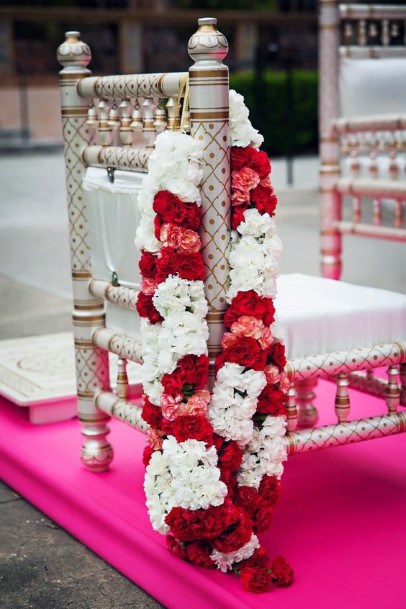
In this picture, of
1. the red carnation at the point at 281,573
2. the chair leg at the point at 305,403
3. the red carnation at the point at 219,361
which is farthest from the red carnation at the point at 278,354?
the chair leg at the point at 305,403

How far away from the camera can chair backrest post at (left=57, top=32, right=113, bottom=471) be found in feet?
9.35

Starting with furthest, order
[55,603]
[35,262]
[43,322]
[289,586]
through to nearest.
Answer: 1. [35,262]
2. [43,322]
3. [55,603]
4. [289,586]

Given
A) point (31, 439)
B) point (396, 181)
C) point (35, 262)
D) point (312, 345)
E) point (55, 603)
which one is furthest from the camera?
point (35, 262)

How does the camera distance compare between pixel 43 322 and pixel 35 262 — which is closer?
pixel 43 322

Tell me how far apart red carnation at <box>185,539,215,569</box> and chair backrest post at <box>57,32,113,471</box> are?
71 cm

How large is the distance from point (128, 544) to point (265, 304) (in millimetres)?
727

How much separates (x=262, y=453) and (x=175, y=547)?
298 millimetres

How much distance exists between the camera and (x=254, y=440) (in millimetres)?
2266

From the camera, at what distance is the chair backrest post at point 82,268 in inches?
112

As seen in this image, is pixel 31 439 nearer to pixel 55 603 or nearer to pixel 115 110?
pixel 55 603

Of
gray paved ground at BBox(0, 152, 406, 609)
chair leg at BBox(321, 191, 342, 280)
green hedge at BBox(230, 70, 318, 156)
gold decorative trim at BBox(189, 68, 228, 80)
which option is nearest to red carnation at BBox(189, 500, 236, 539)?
gray paved ground at BBox(0, 152, 406, 609)

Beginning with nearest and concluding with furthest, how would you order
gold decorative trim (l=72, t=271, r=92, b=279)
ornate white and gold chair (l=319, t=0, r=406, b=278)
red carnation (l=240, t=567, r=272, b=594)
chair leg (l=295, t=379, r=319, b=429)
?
1. red carnation (l=240, t=567, r=272, b=594)
2. gold decorative trim (l=72, t=271, r=92, b=279)
3. chair leg (l=295, t=379, r=319, b=429)
4. ornate white and gold chair (l=319, t=0, r=406, b=278)

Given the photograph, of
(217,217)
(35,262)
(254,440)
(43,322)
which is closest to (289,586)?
(254,440)

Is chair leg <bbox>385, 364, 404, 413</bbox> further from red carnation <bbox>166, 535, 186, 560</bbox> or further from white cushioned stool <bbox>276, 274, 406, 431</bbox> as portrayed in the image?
red carnation <bbox>166, 535, 186, 560</bbox>
